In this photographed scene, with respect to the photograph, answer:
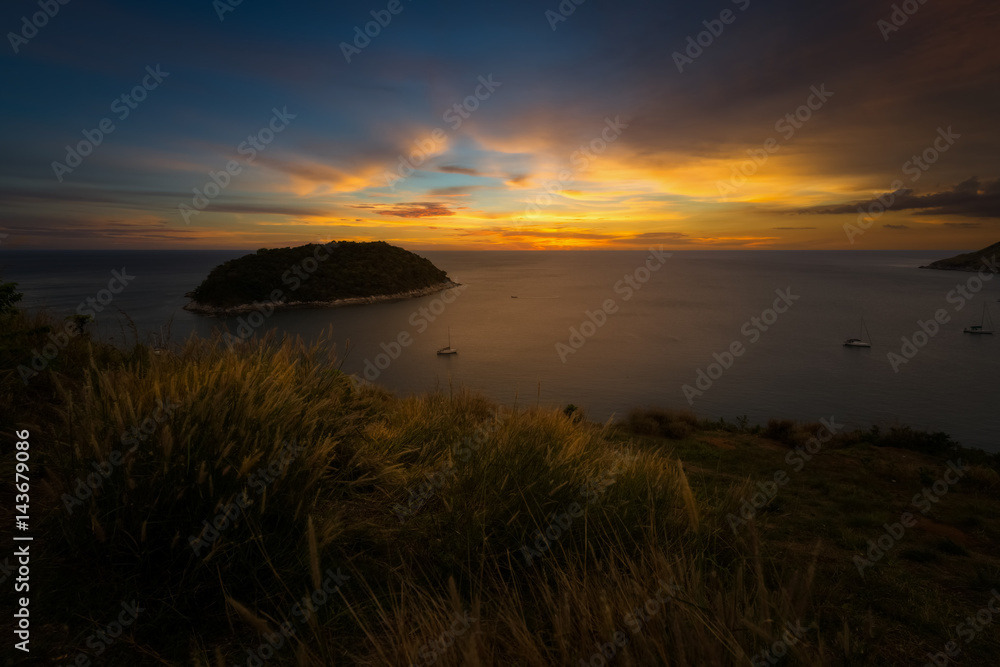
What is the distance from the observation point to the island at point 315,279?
97562 mm

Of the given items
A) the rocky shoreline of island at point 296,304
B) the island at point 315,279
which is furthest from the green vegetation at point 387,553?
the island at point 315,279

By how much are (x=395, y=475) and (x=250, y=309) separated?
10609 centimetres

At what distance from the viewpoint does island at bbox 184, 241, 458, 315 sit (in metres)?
97.6

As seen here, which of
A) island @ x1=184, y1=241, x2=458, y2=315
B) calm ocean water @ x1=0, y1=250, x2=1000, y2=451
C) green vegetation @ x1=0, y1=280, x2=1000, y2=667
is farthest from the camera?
island @ x1=184, y1=241, x2=458, y2=315

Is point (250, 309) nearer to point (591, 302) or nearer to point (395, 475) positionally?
point (591, 302)

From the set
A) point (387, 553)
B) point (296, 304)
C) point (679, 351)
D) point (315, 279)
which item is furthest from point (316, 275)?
point (387, 553)

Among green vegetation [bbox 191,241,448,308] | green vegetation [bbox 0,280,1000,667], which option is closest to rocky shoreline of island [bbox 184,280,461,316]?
green vegetation [bbox 191,241,448,308]

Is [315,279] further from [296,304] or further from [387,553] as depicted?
[387,553]

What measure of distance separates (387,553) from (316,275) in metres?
122

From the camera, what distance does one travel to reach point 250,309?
97.4 meters

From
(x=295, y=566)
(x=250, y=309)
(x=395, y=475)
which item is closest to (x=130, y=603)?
(x=295, y=566)

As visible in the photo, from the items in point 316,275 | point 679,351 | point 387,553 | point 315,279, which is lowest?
point 679,351

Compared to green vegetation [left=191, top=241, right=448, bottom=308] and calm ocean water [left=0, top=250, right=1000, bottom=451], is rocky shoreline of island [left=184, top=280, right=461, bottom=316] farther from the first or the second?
calm ocean water [left=0, top=250, right=1000, bottom=451]

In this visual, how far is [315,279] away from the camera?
114 metres
